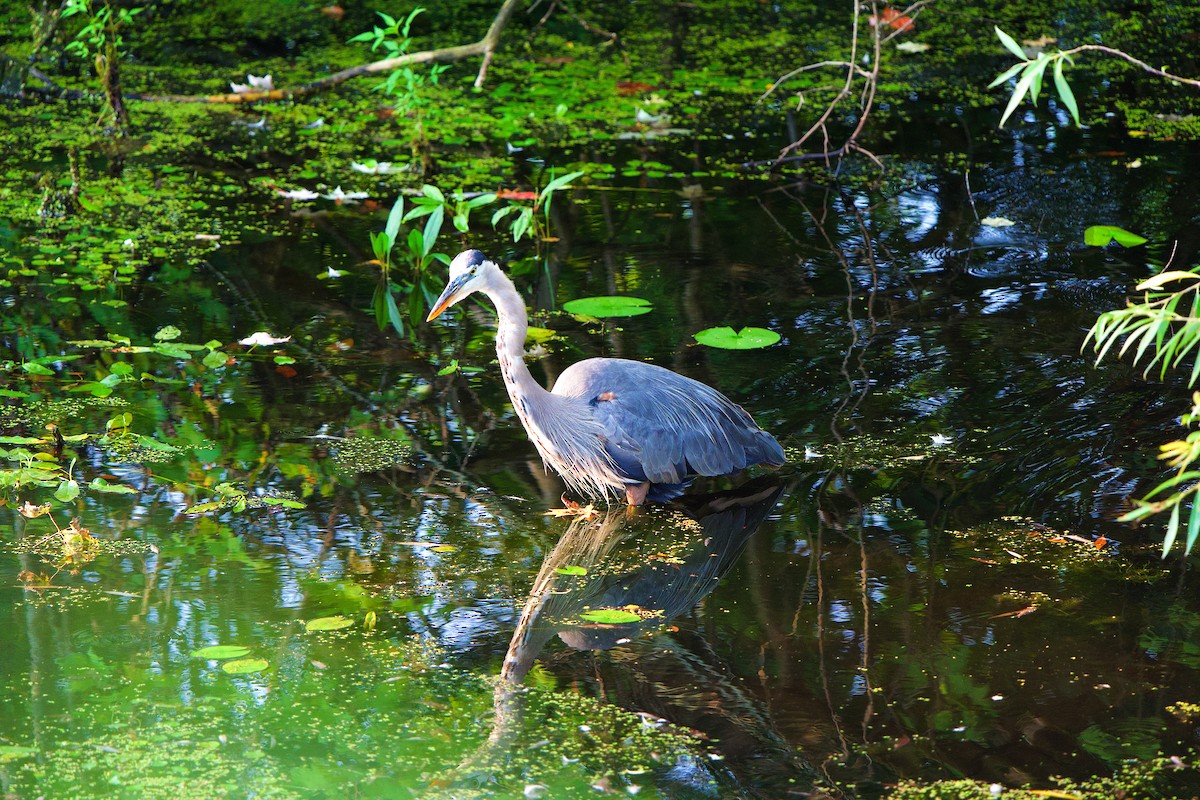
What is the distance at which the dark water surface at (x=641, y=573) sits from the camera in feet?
9.41

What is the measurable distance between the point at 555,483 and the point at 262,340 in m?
1.50

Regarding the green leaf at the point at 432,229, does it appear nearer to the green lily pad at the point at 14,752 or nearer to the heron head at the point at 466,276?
the heron head at the point at 466,276

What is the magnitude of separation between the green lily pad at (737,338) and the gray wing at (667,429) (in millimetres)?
909

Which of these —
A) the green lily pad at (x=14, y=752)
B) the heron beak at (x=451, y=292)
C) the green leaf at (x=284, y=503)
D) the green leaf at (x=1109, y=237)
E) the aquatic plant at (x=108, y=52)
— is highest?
the aquatic plant at (x=108, y=52)

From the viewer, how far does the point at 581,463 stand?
4.04 meters

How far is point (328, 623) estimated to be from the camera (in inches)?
132

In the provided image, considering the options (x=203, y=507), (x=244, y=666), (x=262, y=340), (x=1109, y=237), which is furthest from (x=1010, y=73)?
(x=1109, y=237)

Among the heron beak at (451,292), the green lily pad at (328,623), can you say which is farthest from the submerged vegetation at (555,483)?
the heron beak at (451,292)

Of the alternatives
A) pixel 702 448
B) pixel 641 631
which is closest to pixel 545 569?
pixel 641 631

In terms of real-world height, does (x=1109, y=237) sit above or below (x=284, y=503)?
above

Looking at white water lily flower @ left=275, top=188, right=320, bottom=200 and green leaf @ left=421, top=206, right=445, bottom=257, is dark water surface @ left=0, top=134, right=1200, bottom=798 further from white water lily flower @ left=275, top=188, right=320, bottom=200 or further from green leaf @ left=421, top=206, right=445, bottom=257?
white water lily flower @ left=275, top=188, right=320, bottom=200

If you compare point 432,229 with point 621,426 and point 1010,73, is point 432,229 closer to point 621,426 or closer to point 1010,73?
point 621,426

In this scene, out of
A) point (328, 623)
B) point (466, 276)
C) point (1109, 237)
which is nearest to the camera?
point (328, 623)

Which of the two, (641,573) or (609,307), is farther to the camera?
(609,307)
